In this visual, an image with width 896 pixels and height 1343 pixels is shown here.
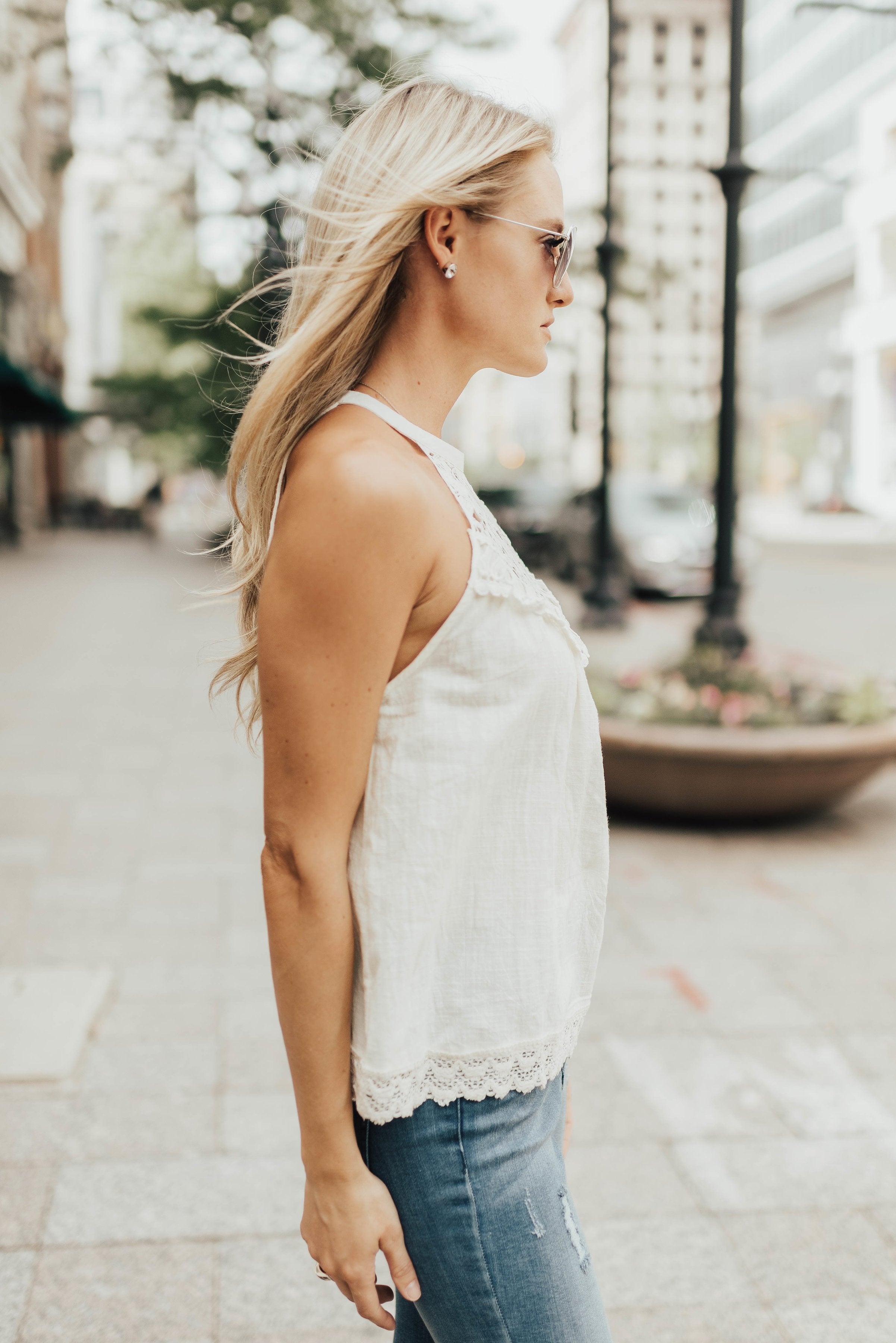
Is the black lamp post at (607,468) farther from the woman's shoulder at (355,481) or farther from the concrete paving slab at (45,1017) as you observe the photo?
the woman's shoulder at (355,481)

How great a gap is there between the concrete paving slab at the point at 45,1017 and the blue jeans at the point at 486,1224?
243 centimetres

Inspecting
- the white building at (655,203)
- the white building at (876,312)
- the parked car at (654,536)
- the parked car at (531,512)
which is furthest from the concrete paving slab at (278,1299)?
Result: the white building at (876,312)

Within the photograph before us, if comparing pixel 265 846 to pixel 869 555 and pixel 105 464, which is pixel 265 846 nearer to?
pixel 869 555

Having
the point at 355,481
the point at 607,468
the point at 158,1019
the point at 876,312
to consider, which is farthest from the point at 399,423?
the point at 876,312

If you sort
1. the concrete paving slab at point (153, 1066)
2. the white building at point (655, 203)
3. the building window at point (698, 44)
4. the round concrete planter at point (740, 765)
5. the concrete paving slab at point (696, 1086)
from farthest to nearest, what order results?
the building window at point (698, 44), the white building at point (655, 203), the round concrete planter at point (740, 765), the concrete paving slab at point (153, 1066), the concrete paving slab at point (696, 1086)

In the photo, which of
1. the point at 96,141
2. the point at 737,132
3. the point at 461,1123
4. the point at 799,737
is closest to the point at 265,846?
the point at 461,1123

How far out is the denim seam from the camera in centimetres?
130

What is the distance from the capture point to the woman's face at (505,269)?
1.34 meters

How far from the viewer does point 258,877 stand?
213 inches

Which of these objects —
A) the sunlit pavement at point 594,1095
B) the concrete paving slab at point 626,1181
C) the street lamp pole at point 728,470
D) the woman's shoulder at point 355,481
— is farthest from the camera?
the street lamp pole at point 728,470

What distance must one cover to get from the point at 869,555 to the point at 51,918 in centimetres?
2868

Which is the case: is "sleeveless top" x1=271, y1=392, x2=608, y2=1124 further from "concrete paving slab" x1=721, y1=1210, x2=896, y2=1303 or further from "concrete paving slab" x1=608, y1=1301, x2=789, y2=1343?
"concrete paving slab" x1=721, y1=1210, x2=896, y2=1303

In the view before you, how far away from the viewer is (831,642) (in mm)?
14047

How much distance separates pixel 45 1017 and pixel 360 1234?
281cm
